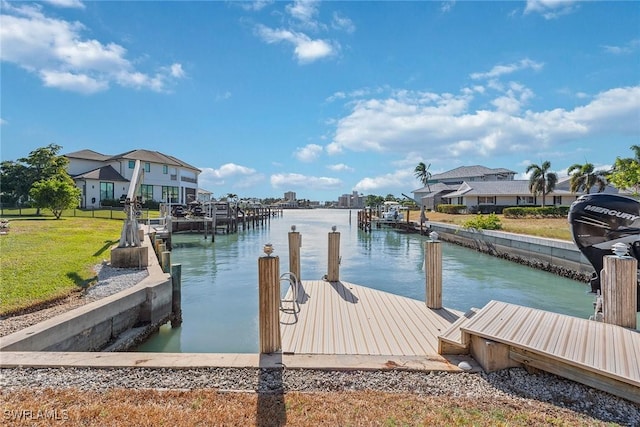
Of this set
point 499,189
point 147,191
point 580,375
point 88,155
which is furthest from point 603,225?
point 88,155

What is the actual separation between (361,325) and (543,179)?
122ft

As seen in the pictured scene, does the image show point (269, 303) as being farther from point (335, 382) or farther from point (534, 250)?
point (534, 250)

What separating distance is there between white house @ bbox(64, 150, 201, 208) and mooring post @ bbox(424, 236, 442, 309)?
27828mm

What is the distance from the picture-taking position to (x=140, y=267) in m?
8.84

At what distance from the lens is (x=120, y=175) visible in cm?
3409

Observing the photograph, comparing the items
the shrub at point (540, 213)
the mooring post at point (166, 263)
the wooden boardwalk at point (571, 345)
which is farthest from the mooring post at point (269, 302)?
the shrub at point (540, 213)

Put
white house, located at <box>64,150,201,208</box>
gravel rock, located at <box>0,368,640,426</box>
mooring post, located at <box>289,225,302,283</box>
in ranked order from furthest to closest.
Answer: white house, located at <box>64,150,201,208</box> < mooring post, located at <box>289,225,302,283</box> < gravel rock, located at <box>0,368,640,426</box>

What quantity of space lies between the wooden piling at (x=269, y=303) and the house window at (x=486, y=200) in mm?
39105

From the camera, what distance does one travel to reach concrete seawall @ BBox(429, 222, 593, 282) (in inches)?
449

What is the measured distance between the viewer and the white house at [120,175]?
31.5 meters

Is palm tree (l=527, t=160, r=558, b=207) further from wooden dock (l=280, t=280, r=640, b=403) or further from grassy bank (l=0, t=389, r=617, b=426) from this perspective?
grassy bank (l=0, t=389, r=617, b=426)

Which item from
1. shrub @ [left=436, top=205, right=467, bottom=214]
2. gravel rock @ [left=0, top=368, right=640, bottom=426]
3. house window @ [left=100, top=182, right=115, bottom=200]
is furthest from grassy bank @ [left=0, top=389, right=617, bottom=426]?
shrub @ [left=436, top=205, right=467, bottom=214]

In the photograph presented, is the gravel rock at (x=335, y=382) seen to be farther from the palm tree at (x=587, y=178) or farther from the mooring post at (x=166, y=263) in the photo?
the palm tree at (x=587, y=178)

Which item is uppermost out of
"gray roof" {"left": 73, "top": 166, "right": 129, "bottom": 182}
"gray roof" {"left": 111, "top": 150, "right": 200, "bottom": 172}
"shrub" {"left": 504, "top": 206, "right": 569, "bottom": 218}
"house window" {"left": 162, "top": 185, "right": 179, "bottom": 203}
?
"gray roof" {"left": 111, "top": 150, "right": 200, "bottom": 172}
